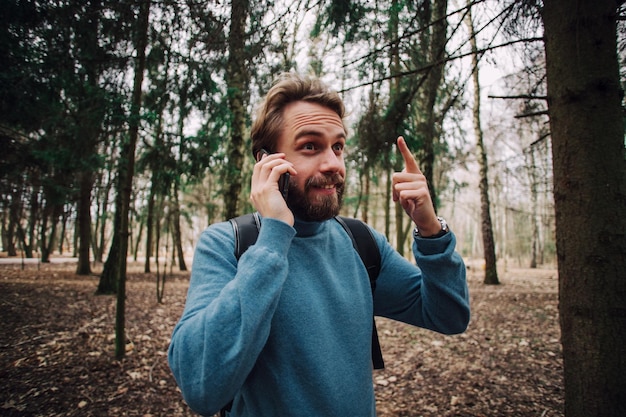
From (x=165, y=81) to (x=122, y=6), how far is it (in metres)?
1.77

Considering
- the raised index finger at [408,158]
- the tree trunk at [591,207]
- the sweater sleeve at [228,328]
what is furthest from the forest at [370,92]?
the sweater sleeve at [228,328]

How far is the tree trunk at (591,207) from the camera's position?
1.80 meters

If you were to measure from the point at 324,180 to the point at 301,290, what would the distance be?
515 mm

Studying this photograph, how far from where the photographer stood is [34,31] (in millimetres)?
4621

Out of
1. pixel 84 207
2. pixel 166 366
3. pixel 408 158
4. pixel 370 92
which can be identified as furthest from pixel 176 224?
pixel 408 158

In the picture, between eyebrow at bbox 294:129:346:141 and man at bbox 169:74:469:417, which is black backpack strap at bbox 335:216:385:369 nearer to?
man at bbox 169:74:469:417

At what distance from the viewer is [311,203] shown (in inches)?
57.6

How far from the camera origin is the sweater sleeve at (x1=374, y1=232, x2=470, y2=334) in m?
1.41

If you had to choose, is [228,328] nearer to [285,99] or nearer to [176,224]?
[285,99]

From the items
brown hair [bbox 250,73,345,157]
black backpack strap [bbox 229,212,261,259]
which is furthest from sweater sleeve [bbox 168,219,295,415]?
brown hair [bbox 250,73,345,157]

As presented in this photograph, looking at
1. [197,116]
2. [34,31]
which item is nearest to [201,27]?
[34,31]

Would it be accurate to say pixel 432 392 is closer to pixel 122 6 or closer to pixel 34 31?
pixel 122 6

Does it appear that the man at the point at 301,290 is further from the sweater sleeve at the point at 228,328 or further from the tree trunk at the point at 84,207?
the tree trunk at the point at 84,207

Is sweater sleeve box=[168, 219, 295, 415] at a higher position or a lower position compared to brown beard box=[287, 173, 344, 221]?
lower
